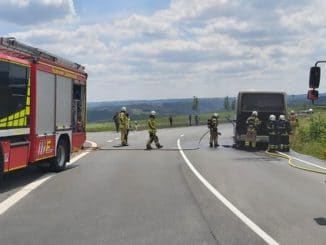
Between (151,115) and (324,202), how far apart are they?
17.0 m

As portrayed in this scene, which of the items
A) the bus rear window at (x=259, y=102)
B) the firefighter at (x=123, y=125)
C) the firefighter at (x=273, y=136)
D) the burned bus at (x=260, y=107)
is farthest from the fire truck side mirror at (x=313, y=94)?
the firefighter at (x=123, y=125)

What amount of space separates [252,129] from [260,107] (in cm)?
189

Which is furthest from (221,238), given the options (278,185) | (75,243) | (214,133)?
(214,133)

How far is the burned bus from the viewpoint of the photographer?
2919 centimetres

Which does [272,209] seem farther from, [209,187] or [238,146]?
[238,146]

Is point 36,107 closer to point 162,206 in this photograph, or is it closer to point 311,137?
point 162,206

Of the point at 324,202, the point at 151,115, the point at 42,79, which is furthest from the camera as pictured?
the point at 151,115

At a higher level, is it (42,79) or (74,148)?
(42,79)

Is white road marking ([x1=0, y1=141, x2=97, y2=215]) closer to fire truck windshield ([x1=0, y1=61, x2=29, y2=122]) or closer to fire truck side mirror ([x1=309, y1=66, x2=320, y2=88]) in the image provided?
fire truck windshield ([x1=0, y1=61, x2=29, y2=122])

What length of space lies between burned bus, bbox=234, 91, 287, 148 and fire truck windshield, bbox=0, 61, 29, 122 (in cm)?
1641

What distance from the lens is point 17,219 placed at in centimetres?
958

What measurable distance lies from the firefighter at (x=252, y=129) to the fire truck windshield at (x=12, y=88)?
15490 millimetres

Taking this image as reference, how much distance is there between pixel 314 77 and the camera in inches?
689

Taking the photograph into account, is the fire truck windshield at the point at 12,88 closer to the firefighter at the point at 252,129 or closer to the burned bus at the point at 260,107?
the firefighter at the point at 252,129
